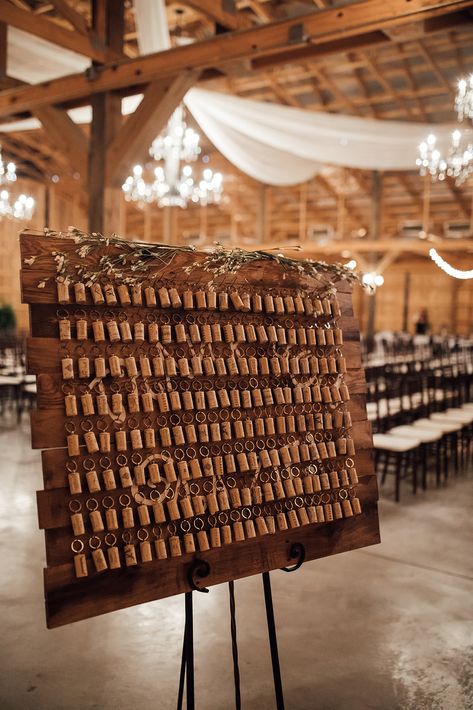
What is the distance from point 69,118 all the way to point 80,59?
0.78 metres

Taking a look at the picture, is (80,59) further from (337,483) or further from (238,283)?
(337,483)

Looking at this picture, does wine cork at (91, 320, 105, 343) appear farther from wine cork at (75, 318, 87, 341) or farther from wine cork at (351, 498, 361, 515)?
wine cork at (351, 498, 361, 515)

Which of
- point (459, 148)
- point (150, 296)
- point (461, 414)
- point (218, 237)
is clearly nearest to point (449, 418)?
point (461, 414)

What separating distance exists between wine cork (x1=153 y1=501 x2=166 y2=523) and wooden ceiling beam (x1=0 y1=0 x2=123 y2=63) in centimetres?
506

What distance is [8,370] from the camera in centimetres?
955

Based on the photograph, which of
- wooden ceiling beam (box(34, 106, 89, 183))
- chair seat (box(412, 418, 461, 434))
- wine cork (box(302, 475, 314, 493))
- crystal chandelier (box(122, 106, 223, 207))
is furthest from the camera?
crystal chandelier (box(122, 106, 223, 207))

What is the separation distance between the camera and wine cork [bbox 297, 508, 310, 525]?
225 centimetres

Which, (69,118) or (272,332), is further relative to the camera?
(69,118)

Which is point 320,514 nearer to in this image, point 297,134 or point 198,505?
point 198,505

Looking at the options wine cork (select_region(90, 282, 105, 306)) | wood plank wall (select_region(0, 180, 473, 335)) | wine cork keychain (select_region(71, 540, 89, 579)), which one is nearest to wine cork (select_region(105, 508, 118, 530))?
wine cork keychain (select_region(71, 540, 89, 579))

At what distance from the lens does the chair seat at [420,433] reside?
5887 mm

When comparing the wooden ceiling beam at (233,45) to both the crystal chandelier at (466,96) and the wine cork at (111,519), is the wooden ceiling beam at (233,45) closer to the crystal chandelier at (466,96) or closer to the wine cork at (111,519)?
the crystal chandelier at (466,96)

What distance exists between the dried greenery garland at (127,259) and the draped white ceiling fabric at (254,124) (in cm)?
431

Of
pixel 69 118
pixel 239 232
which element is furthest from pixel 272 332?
pixel 239 232
